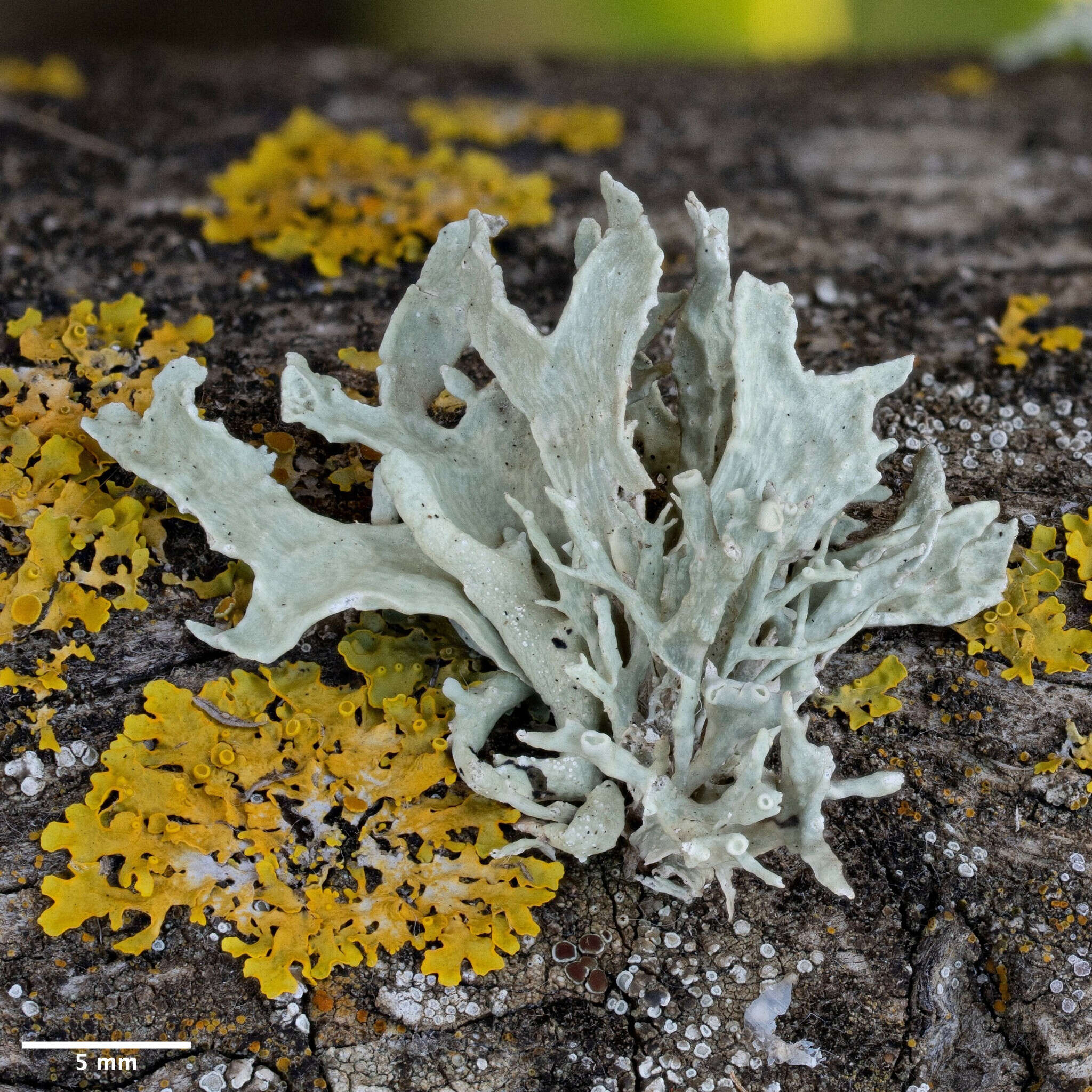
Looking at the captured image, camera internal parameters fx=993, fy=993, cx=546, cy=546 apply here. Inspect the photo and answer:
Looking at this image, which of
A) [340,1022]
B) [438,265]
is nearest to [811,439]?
[438,265]

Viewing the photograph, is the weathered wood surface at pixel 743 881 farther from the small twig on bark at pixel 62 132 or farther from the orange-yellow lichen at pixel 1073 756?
the small twig on bark at pixel 62 132

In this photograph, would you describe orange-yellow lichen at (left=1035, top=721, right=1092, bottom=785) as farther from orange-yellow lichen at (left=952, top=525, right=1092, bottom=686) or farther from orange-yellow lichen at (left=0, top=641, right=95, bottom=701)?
orange-yellow lichen at (left=0, top=641, right=95, bottom=701)

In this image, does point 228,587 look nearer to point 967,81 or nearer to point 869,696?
point 869,696

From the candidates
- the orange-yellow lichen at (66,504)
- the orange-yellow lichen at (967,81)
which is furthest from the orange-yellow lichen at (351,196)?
the orange-yellow lichen at (967,81)

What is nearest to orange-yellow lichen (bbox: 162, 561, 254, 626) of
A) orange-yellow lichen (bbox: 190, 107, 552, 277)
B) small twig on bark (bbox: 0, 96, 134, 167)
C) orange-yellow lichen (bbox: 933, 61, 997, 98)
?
orange-yellow lichen (bbox: 190, 107, 552, 277)

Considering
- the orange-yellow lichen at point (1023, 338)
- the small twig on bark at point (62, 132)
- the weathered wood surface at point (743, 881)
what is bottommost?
the weathered wood surface at point (743, 881)

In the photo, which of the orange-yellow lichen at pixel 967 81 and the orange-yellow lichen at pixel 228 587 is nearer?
the orange-yellow lichen at pixel 228 587
